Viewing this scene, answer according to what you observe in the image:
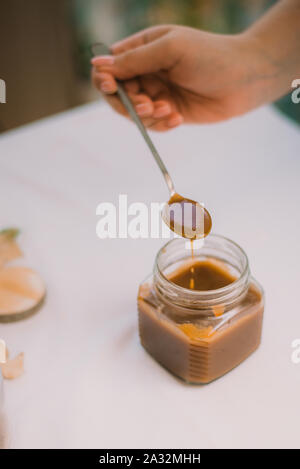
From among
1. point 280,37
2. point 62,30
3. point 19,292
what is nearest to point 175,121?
point 280,37

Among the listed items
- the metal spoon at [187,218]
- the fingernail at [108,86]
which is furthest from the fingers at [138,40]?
the metal spoon at [187,218]

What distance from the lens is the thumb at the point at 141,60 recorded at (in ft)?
3.12

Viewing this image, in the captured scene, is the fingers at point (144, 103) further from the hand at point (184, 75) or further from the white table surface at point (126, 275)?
the white table surface at point (126, 275)

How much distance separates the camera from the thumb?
951 millimetres

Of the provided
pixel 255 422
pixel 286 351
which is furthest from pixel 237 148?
pixel 255 422

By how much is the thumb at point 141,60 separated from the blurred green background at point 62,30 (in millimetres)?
891

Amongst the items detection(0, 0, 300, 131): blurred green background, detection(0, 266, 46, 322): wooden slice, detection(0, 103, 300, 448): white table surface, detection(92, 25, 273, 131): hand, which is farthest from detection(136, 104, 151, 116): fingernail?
detection(0, 0, 300, 131): blurred green background

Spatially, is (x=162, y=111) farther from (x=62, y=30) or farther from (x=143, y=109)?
(x=62, y=30)

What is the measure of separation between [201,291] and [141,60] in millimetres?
514

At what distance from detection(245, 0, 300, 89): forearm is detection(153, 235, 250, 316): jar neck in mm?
474

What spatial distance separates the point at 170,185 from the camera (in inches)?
31.0

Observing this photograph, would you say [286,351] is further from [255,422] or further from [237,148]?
[237,148]
